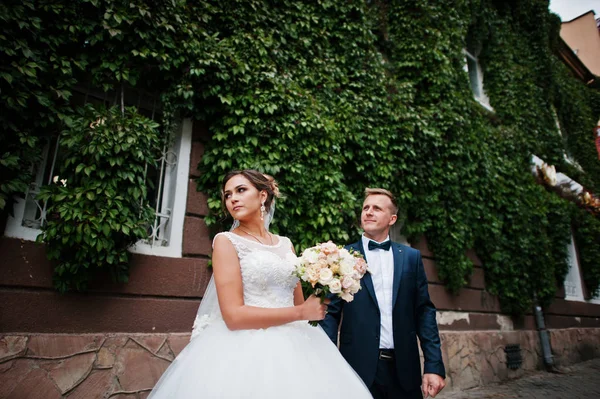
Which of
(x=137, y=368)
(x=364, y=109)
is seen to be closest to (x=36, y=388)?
(x=137, y=368)

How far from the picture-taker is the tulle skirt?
1682mm

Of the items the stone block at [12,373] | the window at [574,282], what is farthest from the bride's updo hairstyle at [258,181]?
the window at [574,282]

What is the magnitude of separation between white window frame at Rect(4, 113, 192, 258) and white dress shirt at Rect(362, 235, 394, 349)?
208 cm

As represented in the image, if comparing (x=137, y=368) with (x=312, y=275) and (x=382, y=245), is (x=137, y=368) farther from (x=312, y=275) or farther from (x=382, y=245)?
(x=382, y=245)

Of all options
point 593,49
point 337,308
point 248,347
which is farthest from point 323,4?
point 593,49

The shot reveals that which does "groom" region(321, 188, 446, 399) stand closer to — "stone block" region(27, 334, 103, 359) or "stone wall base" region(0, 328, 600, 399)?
"stone wall base" region(0, 328, 600, 399)

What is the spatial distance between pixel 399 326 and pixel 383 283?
317mm

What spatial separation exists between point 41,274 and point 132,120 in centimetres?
154

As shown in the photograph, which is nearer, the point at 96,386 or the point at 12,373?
the point at 12,373

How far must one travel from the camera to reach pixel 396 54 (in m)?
7.14

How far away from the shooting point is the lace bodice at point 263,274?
2.07 meters

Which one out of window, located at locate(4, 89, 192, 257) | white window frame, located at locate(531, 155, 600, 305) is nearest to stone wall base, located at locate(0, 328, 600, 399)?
window, located at locate(4, 89, 192, 257)

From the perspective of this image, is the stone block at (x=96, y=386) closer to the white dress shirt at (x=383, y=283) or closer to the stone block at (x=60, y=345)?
the stone block at (x=60, y=345)

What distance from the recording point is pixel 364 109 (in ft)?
18.1
